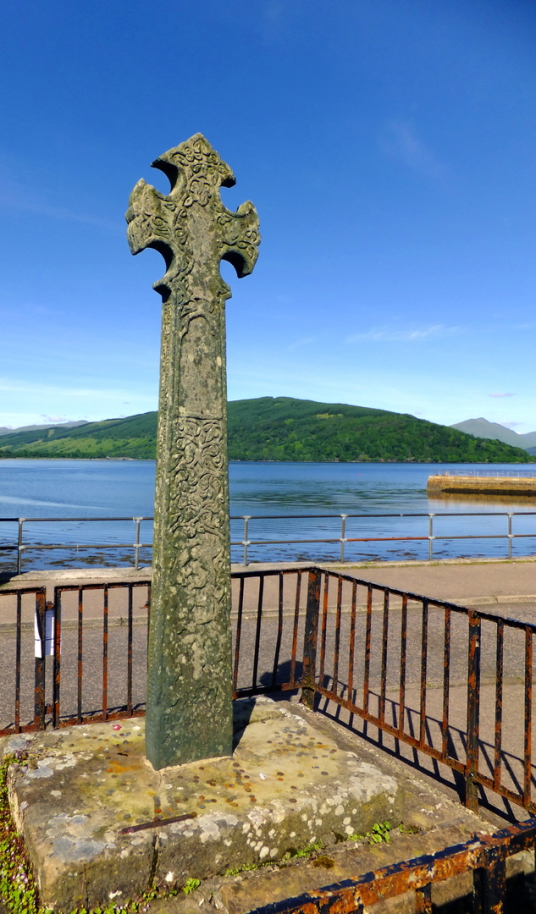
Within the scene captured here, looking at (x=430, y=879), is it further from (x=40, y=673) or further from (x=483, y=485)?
(x=483, y=485)

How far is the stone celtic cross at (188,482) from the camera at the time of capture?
11.1 feet

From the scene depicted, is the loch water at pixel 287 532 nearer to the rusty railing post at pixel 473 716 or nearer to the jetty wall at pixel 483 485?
the jetty wall at pixel 483 485

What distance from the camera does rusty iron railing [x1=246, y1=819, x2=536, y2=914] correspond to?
1.36 m

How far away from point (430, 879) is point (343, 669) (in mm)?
5436

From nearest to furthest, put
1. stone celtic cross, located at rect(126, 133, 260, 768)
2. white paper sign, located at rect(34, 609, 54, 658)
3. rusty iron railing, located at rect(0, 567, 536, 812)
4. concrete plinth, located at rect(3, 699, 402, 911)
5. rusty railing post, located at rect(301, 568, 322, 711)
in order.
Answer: concrete plinth, located at rect(3, 699, 402, 911), stone celtic cross, located at rect(126, 133, 260, 768), rusty iron railing, located at rect(0, 567, 536, 812), white paper sign, located at rect(34, 609, 54, 658), rusty railing post, located at rect(301, 568, 322, 711)

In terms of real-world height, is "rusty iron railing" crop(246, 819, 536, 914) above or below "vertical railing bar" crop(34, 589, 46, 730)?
above

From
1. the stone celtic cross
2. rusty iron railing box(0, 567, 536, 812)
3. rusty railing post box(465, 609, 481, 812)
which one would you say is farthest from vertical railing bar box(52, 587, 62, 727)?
rusty railing post box(465, 609, 481, 812)

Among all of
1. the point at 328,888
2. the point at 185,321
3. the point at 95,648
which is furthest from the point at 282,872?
the point at 95,648

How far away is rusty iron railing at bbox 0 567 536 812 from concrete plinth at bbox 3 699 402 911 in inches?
25.7

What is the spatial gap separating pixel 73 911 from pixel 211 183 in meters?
3.82

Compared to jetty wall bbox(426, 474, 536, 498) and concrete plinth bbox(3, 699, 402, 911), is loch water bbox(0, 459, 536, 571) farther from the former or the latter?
concrete plinth bbox(3, 699, 402, 911)

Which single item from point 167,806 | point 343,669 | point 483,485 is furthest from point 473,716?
point 483,485

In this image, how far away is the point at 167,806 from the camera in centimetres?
297

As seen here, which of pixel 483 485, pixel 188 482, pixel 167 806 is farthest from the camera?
pixel 483 485
